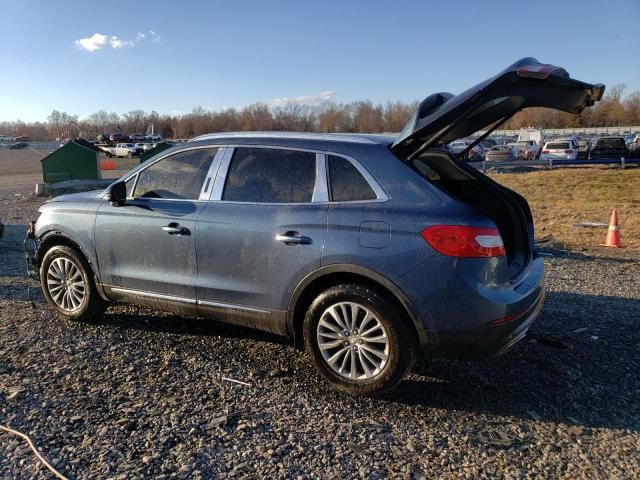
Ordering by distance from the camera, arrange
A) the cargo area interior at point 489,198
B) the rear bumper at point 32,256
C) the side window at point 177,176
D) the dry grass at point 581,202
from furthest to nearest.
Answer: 1. the dry grass at point 581,202
2. the rear bumper at point 32,256
3. the side window at point 177,176
4. the cargo area interior at point 489,198

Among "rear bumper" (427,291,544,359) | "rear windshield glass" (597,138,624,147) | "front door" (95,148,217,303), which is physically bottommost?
"rear bumper" (427,291,544,359)

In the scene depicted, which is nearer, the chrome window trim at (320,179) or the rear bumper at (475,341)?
the rear bumper at (475,341)

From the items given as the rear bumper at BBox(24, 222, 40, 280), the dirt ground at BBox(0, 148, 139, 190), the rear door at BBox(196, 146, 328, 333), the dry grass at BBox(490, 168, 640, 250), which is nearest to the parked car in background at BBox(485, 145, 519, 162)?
the dry grass at BBox(490, 168, 640, 250)

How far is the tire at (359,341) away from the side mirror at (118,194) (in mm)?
2085

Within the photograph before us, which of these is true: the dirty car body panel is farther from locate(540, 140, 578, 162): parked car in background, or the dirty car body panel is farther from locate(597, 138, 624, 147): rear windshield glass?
locate(540, 140, 578, 162): parked car in background

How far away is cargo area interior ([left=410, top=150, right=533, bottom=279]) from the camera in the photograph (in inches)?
170

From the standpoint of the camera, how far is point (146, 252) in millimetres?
4594

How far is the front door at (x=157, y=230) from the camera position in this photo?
441 cm

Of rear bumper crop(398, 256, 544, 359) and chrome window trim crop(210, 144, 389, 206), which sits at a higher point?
chrome window trim crop(210, 144, 389, 206)

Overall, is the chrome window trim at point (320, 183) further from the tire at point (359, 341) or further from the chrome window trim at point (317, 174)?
the tire at point (359, 341)

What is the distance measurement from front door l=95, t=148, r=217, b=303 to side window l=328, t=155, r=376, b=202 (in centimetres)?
115

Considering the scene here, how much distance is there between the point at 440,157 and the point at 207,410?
2677 millimetres

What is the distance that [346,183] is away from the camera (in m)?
3.81

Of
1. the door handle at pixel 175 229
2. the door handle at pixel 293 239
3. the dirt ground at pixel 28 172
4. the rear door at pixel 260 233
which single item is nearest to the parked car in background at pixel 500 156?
the dirt ground at pixel 28 172
